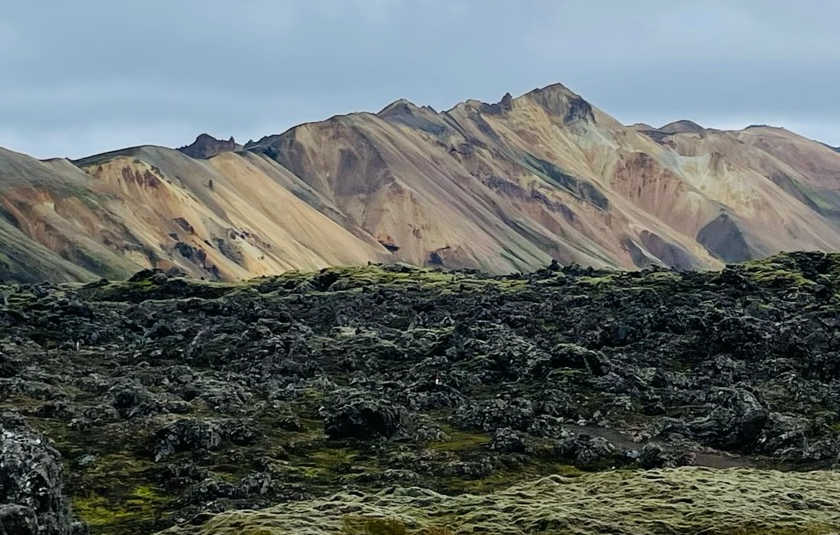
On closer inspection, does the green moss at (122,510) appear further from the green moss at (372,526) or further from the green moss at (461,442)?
the green moss at (461,442)

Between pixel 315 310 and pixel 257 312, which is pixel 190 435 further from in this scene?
pixel 315 310

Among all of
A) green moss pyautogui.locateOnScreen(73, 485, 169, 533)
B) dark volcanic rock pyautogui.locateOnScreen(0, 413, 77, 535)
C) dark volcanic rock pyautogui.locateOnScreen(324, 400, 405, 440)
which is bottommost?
green moss pyautogui.locateOnScreen(73, 485, 169, 533)

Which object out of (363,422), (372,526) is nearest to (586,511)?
(372,526)

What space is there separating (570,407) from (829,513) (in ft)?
97.4

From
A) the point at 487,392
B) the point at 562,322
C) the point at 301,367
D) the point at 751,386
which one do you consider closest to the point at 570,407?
the point at 487,392

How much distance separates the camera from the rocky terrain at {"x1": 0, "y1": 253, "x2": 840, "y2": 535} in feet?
112

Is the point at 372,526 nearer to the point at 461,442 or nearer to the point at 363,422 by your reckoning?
the point at 461,442

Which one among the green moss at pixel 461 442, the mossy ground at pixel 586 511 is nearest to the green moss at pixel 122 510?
the mossy ground at pixel 586 511

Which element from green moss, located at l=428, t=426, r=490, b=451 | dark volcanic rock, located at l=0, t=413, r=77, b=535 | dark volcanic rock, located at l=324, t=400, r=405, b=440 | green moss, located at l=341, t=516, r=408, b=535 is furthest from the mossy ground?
dark volcanic rock, located at l=324, t=400, r=405, b=440

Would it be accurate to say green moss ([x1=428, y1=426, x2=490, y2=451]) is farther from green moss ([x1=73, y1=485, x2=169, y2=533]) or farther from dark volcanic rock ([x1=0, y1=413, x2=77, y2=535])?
dark volcanic rock ([x1=0, y1=413, x2=77, y2=535])

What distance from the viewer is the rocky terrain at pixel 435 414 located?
34188 mm

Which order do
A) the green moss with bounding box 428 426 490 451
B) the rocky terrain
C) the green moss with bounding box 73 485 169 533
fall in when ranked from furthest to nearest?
the green moss with bounding box 428 426 490 451, the green moss with bounding box 73 485 169 533, the rocky terrain

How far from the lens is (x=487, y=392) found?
7012cm

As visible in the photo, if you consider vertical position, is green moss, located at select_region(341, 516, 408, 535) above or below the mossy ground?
above
